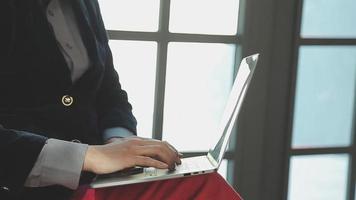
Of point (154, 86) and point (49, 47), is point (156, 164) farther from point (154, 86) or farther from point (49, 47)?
point (154, 86)

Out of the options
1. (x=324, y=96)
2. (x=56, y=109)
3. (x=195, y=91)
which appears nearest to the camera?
(x=56, y=109)

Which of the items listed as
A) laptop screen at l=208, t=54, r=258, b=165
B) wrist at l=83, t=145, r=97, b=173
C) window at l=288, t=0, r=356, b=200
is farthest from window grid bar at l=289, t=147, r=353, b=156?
wrist at l=83, t=145, r=97, b=173

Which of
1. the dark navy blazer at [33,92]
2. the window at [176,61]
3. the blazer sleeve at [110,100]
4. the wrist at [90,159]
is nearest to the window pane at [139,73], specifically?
the window at [176,61]

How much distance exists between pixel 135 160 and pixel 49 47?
24 cm

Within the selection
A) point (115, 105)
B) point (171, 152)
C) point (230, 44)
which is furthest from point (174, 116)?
point (171, 152)

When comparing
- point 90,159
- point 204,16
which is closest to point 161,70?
point 204,16

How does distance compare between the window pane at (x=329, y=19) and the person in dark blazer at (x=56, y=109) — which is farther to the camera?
the window pane at (x=329, y=19)

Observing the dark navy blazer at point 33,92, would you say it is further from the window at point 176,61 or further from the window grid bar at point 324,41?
the window grid bar at point 324,41

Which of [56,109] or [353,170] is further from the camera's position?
[353,170]

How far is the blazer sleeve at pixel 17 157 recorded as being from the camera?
97cm

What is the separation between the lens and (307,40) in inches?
62.9

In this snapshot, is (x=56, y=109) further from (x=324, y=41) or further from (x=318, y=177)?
(x=318, y=177)

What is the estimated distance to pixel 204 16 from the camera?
4.99 ft

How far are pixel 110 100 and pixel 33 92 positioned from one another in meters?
0.21
